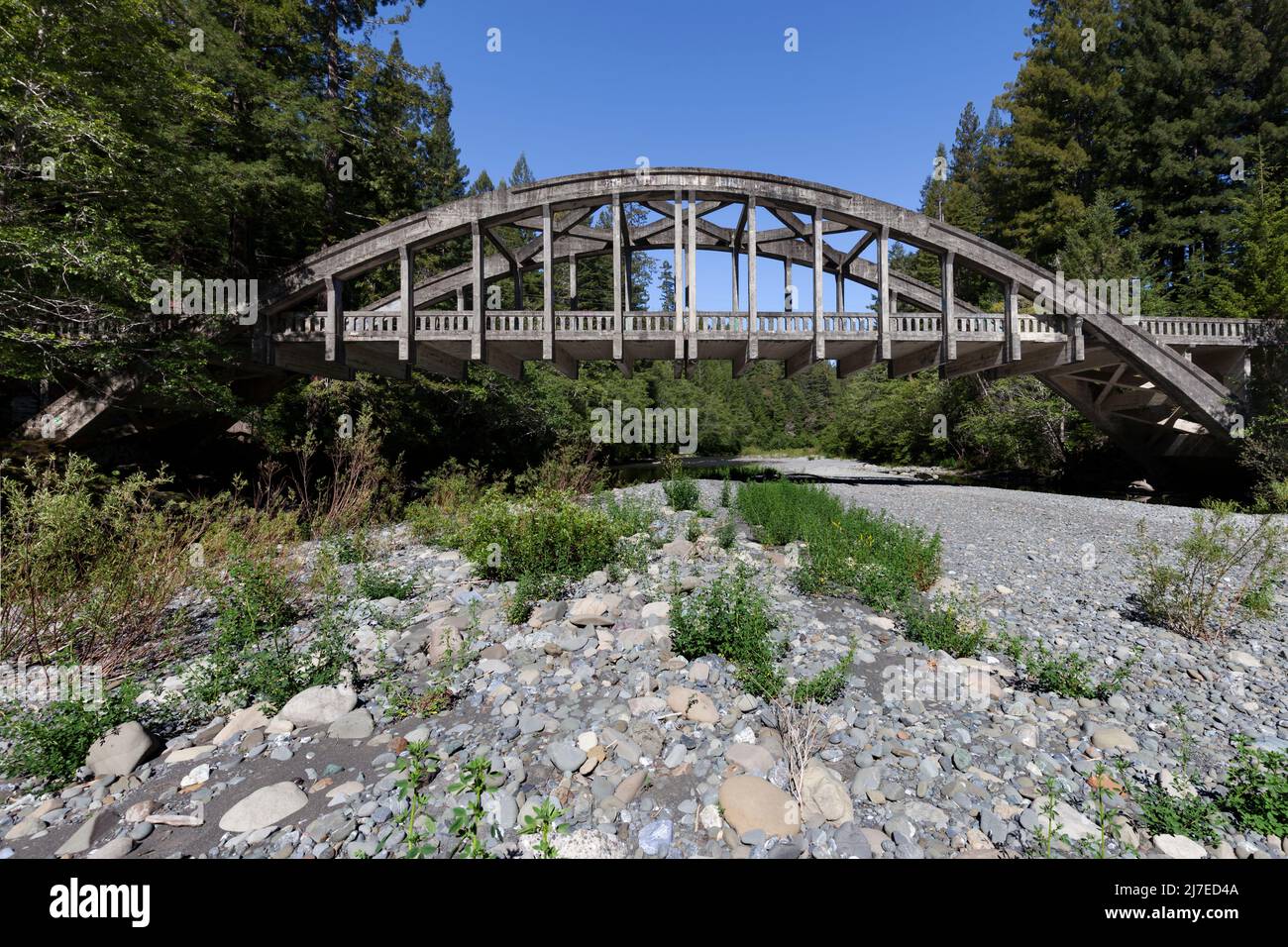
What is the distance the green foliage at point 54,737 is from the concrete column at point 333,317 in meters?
12.0

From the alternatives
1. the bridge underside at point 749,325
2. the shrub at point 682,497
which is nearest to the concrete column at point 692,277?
the bridge underside at point 749,325

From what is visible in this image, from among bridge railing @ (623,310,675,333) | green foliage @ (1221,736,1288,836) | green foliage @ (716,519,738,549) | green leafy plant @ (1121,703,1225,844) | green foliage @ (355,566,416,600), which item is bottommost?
green leafy plant @ (1121,703,1225,844)

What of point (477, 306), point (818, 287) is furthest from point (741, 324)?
point (477, 306)

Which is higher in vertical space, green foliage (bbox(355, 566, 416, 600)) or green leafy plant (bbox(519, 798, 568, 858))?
green foliage (bbox(355, 566, 416, 600))

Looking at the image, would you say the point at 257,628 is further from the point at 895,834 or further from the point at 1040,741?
the point at 1040,741

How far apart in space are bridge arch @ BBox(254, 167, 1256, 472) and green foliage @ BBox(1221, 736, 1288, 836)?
43.5 ft

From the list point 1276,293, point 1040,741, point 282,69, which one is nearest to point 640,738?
point 1040,741

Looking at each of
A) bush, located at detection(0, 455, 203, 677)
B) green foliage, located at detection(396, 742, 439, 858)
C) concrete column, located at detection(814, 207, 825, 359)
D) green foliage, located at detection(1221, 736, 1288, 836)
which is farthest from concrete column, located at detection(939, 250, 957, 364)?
bush, located at detection(0, 455, 203, 677)

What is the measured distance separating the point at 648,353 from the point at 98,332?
1248cm

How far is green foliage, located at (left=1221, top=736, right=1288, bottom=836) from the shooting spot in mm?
2297

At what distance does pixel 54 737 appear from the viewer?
2781 millimetres

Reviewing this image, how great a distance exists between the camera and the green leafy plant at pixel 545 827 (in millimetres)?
1845

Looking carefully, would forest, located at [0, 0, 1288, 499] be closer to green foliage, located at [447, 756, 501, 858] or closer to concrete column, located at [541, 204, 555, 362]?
concrete column, located at [541, 204, 555, 362]

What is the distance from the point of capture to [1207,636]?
4586 mm
